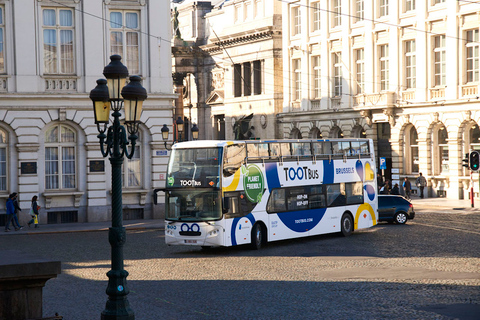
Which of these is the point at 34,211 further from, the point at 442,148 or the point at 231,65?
the point at 231,65

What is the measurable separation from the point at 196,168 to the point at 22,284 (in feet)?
49.3

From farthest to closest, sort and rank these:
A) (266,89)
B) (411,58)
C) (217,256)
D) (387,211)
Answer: (266,89), (411,58), (387,211), (217,256)

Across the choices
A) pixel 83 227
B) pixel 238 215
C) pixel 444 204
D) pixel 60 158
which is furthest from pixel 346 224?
pixel 444 204

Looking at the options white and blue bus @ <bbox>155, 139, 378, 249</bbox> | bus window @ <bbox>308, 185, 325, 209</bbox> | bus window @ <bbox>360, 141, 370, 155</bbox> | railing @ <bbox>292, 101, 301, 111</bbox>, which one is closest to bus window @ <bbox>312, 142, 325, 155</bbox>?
white and blue bus @ <bbox>155, 139, 378, 249</bbox>

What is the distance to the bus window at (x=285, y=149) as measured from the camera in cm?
2651

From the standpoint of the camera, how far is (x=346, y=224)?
29.0 metres

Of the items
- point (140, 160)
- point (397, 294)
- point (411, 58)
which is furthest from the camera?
point (411, 58)

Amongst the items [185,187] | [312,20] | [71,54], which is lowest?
[185,187]

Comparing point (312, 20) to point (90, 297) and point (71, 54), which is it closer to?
point (71, 54)

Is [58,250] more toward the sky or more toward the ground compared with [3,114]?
more toward the ground

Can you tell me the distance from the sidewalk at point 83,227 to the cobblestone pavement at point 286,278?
2610 millimetres

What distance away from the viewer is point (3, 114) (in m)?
33.8

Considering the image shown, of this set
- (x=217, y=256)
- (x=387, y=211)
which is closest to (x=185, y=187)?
(x=217, y=256)

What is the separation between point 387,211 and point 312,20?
28726 millimetres
